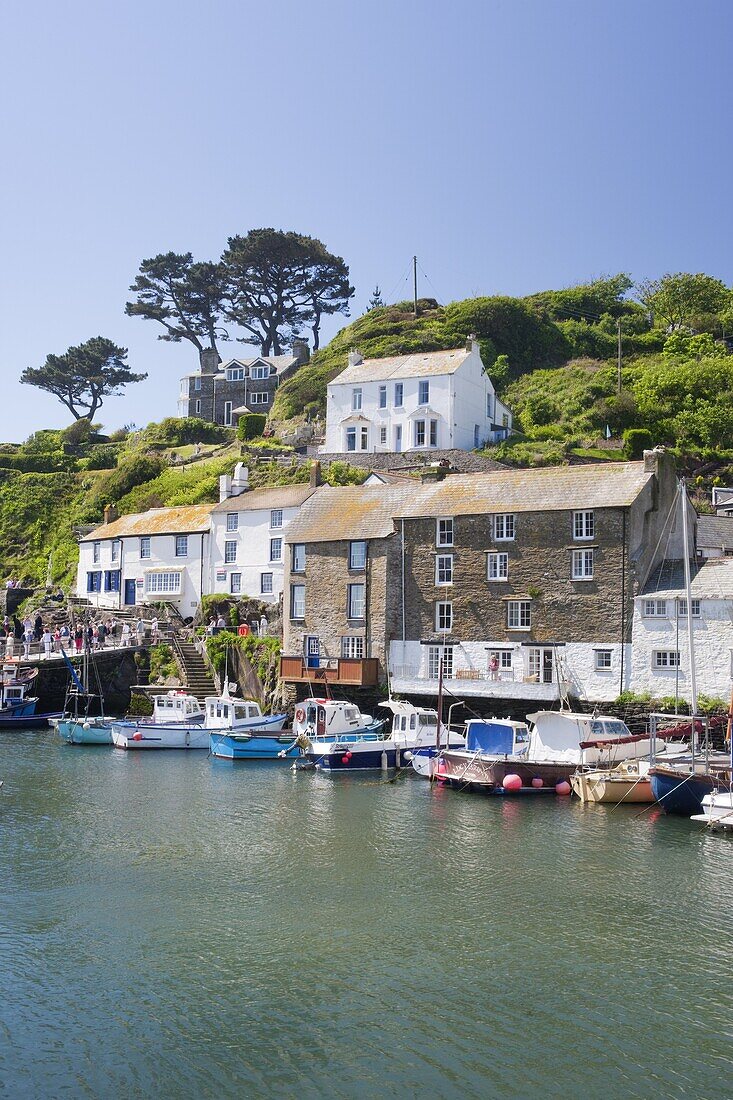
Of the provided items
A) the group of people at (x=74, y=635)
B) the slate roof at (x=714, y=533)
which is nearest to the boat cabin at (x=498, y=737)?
the slate roof at (x=714, y=533)

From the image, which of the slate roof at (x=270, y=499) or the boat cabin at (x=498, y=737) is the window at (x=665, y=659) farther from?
the slate roof at (x=270, y=499)

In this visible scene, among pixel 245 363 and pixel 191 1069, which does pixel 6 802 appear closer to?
pixel 191 1069

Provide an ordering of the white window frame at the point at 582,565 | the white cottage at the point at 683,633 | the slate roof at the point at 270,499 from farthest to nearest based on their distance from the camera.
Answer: the slate roof at the point at 270,499
the white window frame at the point at 582,565
the white cottage at the point at 683,633

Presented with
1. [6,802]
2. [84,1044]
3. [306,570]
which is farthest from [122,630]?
[84,1044]

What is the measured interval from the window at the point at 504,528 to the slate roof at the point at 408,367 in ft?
88.0

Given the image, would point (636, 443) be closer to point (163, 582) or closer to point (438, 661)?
point (438, 661)

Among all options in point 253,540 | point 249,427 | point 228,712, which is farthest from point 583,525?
point 249,427

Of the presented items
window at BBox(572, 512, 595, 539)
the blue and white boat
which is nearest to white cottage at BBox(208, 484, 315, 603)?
the blue and white boat

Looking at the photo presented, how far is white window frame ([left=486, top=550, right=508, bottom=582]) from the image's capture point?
48.7 metres

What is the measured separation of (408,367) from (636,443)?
17765mm

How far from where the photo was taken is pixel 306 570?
54.3 m

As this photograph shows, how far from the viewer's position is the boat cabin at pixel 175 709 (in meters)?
52.1

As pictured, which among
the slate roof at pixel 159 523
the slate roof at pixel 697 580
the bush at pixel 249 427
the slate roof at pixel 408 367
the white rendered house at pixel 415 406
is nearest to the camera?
the slate roof at pixel 697 580

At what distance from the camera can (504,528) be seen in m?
48.9
